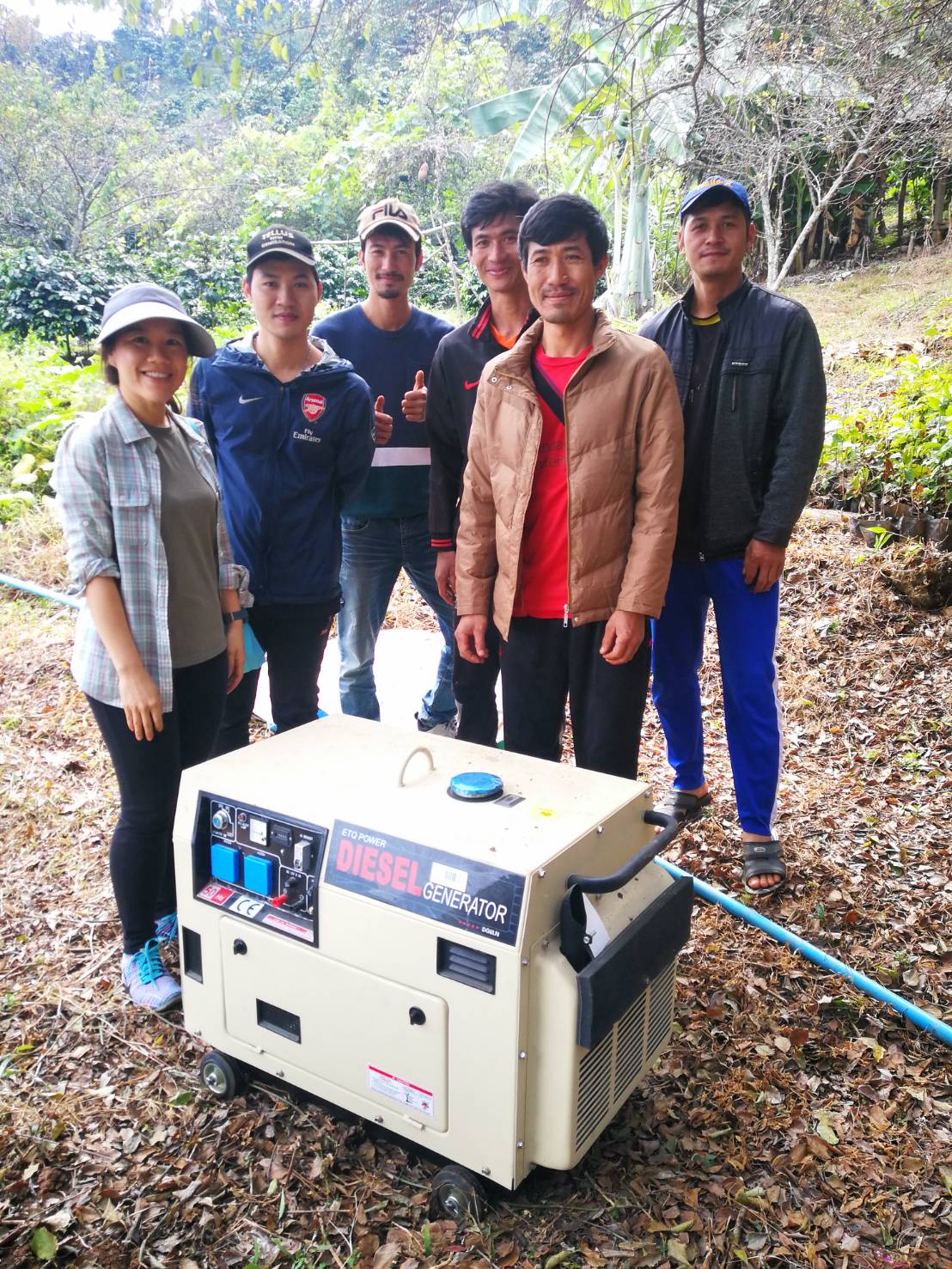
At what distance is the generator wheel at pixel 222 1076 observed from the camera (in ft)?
6.36

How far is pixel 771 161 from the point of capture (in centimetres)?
1000

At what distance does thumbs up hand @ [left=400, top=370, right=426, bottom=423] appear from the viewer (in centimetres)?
287

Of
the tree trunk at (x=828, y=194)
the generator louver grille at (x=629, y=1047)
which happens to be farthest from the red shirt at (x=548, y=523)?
the tree trunk at (x=828, y=194)

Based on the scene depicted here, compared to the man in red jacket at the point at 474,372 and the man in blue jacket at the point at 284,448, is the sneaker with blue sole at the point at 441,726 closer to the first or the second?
the man in red jacket at the point at 474,372

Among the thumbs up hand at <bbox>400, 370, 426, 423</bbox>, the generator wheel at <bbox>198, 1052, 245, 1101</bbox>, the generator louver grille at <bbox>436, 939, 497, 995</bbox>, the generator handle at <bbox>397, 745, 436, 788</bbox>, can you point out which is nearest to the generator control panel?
the generator handle at <bbox>397, 745, 436, 788</bbox>

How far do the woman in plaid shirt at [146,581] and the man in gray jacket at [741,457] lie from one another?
52.7 inches

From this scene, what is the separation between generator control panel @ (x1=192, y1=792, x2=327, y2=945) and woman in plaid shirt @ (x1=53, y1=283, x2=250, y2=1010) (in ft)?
1.01

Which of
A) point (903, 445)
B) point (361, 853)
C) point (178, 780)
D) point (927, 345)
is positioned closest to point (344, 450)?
point (178, 780)

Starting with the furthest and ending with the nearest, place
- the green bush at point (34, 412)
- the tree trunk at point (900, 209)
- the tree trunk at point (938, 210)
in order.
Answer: the tree trunk at point (900, 209) < the tree trunk at point (938, 210) < the green bush at point (34, 412)

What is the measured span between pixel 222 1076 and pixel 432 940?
79cm

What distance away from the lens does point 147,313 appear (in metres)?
1.93

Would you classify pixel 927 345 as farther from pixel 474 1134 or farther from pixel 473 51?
pixel 474 1134

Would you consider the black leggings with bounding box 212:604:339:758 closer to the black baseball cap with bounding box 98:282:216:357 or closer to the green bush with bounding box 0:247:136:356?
the black baseball cap with bounding box 98:282:216:357

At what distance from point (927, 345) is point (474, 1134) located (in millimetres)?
8358
